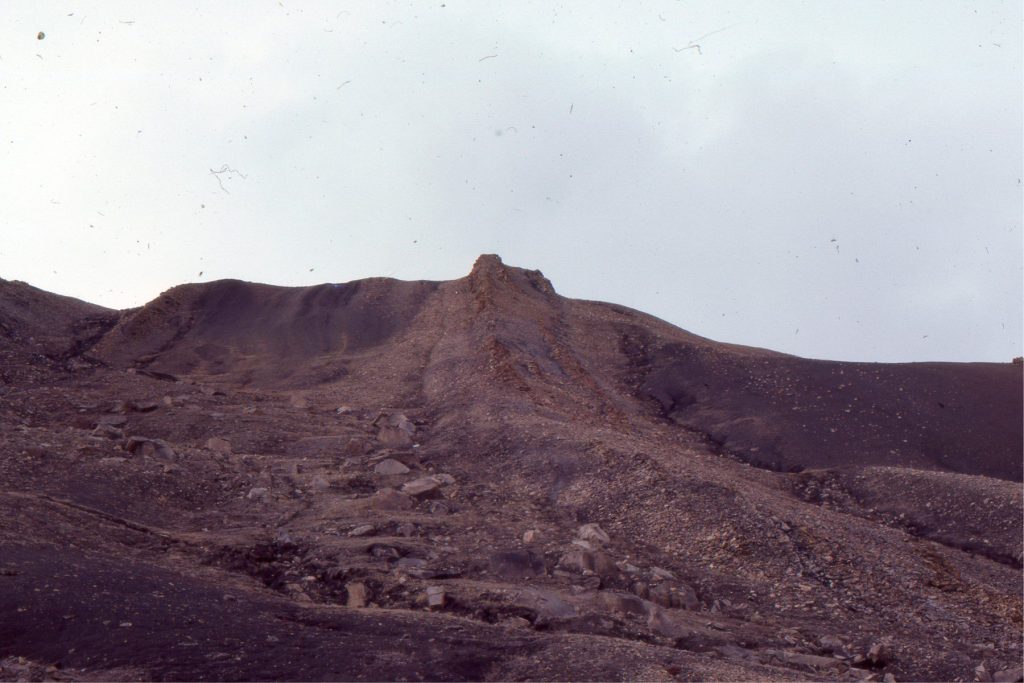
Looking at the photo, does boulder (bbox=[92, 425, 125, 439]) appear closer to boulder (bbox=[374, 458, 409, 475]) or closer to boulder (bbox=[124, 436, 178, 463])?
boulder (bbox=[124, 436, 178, 463])

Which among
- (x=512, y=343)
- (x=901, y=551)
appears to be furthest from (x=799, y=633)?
(x=512, y=343)

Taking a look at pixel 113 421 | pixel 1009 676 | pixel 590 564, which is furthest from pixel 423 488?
pixel 1009 676

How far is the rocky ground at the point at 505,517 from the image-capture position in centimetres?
503

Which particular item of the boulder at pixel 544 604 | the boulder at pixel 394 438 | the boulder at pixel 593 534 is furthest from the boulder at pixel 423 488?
the boulder at pixel 544 604

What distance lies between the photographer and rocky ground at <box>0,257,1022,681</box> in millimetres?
5027

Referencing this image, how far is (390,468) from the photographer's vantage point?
31.2 feet

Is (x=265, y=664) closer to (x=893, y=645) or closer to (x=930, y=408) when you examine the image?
(x=893, y=645)

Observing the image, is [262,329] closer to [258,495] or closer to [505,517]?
[258,495]

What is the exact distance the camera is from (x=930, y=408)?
14.4 metres

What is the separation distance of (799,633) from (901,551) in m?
2.46

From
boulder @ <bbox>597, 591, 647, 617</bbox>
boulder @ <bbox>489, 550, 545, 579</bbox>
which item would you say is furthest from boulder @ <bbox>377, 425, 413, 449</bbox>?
boulder @ <bbox>597, 591, 647, 617</bbox>

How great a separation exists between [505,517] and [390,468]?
5.64 feet

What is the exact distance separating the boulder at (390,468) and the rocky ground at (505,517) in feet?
0.55

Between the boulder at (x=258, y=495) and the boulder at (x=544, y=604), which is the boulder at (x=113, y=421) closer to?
the boulder at (x=258, y=495)
